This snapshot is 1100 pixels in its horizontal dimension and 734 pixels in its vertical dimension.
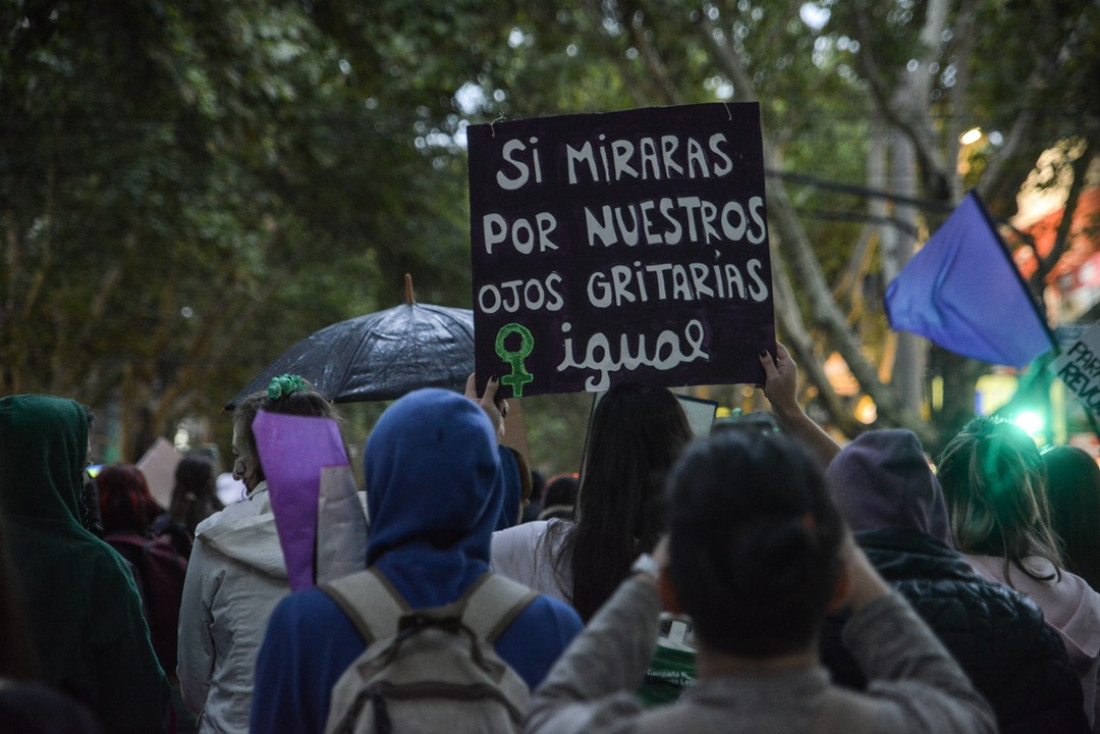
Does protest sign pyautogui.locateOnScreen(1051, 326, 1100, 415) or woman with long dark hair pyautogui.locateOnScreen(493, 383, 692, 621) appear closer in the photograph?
woman with long dark hair pyautogui.locateOnScreen(493, 383, 692, 621)

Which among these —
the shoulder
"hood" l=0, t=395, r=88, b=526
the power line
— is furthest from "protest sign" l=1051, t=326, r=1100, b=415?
the power line

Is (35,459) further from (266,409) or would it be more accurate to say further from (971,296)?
(971,296)

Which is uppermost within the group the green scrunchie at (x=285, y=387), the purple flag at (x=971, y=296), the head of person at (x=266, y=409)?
the purple flag at (x=971, y=296)

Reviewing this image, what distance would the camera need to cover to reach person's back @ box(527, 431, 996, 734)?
5.32 feet

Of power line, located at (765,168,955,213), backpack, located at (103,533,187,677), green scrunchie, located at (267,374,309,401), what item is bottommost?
backpack, located at (103,533,187,677)

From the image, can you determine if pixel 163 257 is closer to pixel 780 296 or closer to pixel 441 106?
pixel 441 106

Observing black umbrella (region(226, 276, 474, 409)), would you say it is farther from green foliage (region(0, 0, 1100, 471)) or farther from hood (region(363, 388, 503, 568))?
green foliage (region(0, 0, 1100, 471))

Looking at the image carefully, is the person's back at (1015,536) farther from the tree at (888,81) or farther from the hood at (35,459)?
the tree at (888,81)

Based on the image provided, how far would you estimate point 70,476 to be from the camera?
10.2 feet

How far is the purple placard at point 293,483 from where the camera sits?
2420 mm

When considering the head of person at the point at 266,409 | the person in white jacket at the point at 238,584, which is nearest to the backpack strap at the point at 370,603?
the head of person at the point at 266,409

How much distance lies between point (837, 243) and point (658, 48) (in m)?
12.8

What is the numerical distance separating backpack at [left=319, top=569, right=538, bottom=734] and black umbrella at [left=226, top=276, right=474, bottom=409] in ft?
7.81

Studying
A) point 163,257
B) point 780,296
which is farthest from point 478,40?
point 163,257
